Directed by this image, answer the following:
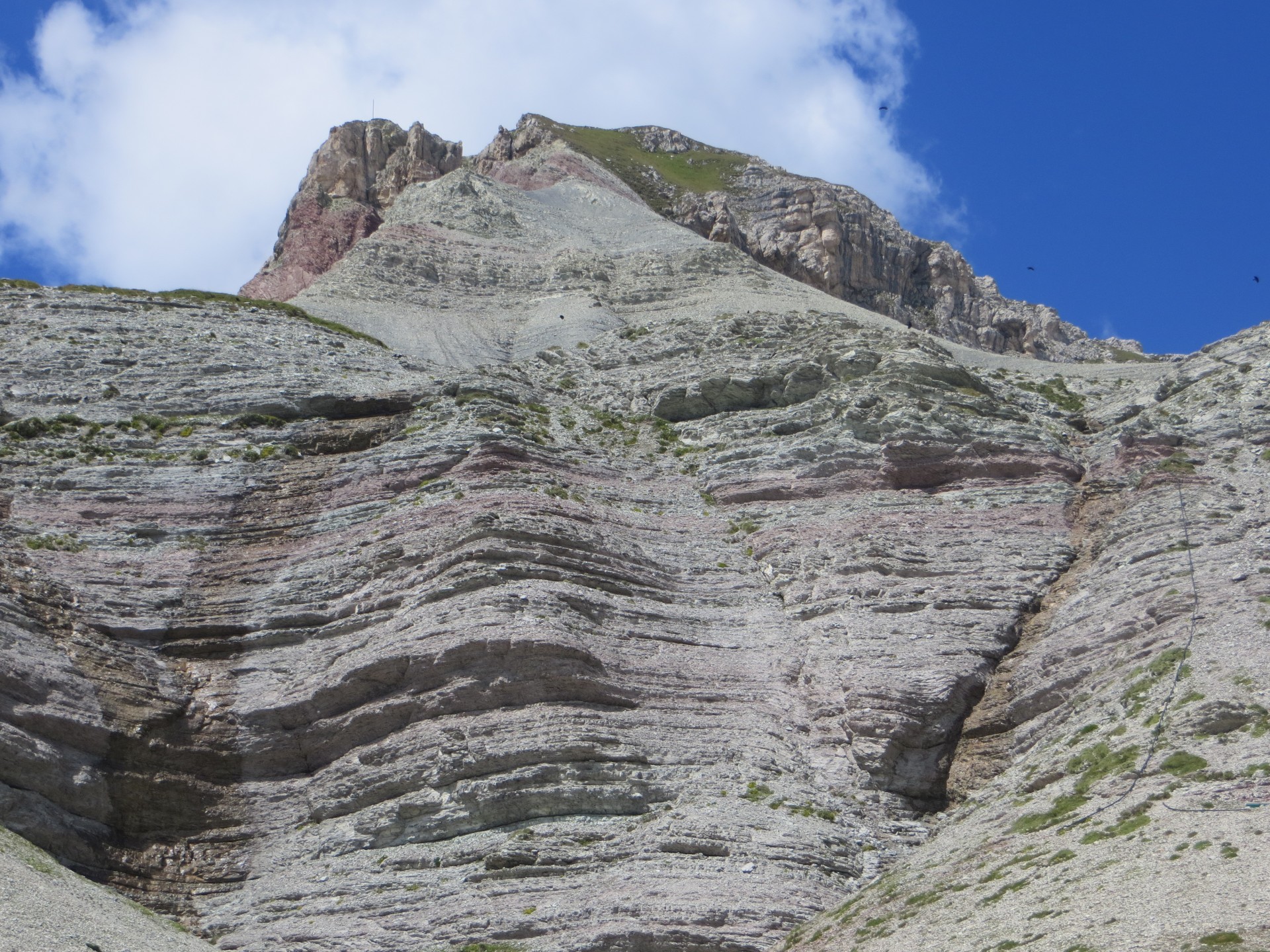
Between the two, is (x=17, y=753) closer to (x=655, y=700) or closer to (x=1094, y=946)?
(x=655, y=700)

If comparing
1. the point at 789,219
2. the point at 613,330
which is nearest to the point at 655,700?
the point at 613,330

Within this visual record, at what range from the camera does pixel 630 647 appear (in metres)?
39.8

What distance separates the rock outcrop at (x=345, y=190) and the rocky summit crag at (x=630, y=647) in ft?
170

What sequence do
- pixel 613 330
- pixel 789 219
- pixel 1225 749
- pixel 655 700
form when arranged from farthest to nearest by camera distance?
pixel 789 219 < pixel 613 330 < pixel 655 700 < pixel 1225 749

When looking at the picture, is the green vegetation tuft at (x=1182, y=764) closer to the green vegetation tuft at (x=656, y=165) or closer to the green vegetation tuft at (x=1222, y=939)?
the green vegetation tuft at (x=1222, y=939)

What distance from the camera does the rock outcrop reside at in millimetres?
115000

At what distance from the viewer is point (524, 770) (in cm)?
3509

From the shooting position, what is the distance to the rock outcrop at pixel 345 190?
11500cm

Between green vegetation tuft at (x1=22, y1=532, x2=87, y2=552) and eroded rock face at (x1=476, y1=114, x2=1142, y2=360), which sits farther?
eroded rock face at (x1=476, y1=114, x2=1142, y2=360)

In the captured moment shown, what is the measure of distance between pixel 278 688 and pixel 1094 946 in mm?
23132

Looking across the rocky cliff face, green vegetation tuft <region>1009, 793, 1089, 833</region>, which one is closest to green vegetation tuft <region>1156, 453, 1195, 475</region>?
green vegetation tuft <region>1009, 793, 1089, 833</region>

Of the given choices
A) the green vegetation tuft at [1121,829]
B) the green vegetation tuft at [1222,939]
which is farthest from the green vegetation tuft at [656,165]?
the green vegetation tuft at [1222,939]

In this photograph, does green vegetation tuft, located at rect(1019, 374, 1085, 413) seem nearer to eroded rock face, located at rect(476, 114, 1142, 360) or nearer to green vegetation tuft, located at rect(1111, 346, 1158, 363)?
eroded rock face, located at rect(476, 114, 1142, 360)

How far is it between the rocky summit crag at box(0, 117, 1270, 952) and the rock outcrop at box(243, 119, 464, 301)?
5194 cm
